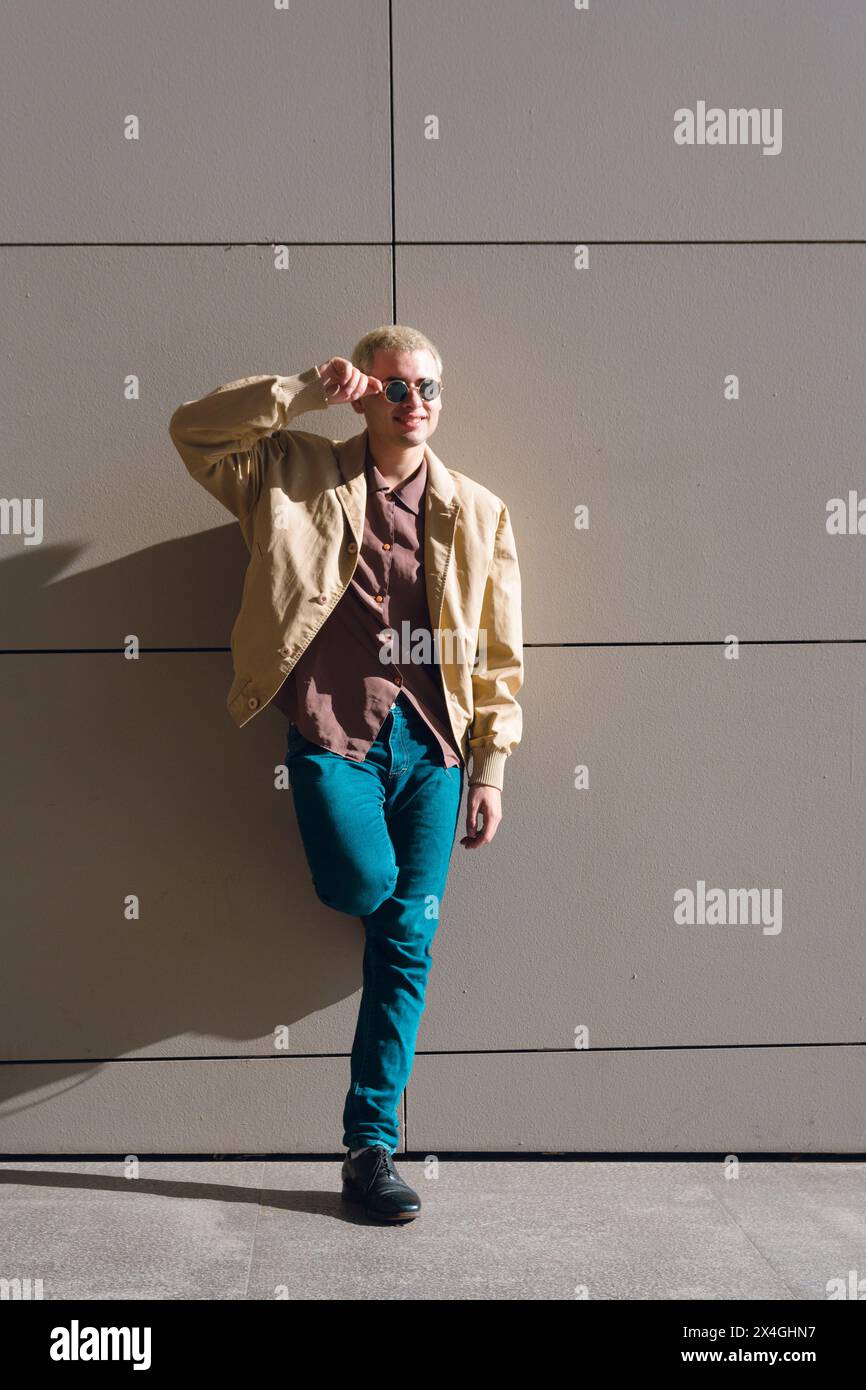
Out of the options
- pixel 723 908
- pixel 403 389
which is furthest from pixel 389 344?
pixel 723 908

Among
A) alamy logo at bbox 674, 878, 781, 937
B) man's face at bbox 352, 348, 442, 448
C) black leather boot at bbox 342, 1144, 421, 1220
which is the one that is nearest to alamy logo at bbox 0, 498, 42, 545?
man's face at bbox 352, 348, 442, 448

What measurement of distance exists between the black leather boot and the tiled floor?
0.04 m

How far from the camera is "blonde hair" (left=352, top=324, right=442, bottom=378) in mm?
3533

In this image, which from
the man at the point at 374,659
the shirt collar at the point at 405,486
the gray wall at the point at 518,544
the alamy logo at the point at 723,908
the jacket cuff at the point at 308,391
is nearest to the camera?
the jacket cuff at the point at 308,391

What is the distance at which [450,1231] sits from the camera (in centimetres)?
339

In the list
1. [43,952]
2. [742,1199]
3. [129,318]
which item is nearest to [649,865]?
[742,1199]

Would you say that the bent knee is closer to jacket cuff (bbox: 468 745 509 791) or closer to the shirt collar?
jacket cuff (bbox: 468 745 509 791)

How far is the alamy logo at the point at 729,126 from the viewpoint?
4.00 m

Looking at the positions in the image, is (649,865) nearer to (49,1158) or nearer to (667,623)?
(667,623)

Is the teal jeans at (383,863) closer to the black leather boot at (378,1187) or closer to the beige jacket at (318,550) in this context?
the black leather boot at (378,1187)

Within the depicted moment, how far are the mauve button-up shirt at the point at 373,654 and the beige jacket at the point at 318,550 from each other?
0.14ft

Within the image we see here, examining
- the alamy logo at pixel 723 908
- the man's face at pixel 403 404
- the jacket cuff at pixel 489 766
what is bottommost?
the alamy logo at pixel 723 908

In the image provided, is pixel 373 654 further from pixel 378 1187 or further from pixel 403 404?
pixel 378 1187
